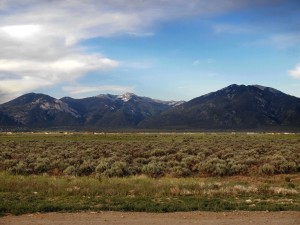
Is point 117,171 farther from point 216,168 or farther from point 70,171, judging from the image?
point 216,168

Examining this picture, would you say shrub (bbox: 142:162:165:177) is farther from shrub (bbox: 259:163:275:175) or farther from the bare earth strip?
the bare earth strip

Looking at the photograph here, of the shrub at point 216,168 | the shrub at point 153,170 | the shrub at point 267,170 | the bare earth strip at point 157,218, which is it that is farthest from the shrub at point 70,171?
the bare earth strip at point 157,218

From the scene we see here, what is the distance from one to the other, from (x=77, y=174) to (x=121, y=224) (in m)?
16.8

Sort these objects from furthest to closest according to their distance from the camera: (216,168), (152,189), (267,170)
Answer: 1. (267,170)
2. (216,168)
3. (152,189)

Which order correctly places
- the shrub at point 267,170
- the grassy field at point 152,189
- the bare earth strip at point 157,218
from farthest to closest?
the shrub at point 267,170, the grassy field at point 152,189, the bare earth strip at point 157,218

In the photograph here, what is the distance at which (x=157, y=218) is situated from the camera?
48.8 ft

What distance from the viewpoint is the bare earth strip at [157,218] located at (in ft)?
46.0

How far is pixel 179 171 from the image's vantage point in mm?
30516

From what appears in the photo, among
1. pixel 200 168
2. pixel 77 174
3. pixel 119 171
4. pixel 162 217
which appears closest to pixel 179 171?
pixel 200 168

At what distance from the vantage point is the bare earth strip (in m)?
14.0

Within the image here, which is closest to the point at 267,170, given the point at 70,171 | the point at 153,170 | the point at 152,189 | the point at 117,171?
the point at 153,170

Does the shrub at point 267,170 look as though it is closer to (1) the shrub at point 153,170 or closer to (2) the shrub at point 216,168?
(2) the shrub at point 216,168

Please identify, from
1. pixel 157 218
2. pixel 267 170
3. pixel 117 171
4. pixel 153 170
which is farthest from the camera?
pixel 267 170

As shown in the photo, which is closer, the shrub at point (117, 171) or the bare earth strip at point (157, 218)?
the bare earth strip at point (157, 218)
